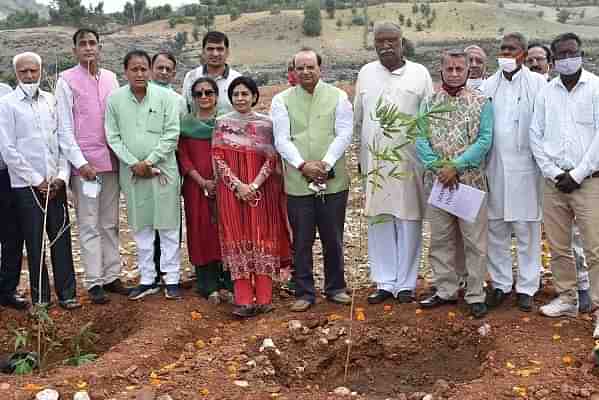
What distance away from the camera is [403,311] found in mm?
6312

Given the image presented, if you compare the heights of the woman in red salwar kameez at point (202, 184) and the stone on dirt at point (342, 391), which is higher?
the woman in red salwar kameez at point (202, 184)

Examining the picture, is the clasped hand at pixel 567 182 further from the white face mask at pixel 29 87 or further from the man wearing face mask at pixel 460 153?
the white face mask at pixel 29 87

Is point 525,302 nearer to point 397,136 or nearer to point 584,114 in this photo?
point 584,114

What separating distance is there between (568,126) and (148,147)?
11.0 ft

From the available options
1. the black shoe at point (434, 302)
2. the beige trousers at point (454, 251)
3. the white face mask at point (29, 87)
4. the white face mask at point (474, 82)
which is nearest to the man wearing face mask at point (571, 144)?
the beige trousers at point (454, 251)

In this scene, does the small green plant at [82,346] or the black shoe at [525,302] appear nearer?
the small green plant at [82,346]

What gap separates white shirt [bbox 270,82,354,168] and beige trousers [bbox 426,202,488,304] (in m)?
0.86

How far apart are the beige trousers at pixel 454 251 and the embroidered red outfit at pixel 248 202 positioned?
51.1 inches

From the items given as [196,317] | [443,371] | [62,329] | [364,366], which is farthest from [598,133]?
[62,329]

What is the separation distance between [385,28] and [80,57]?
2.57 m

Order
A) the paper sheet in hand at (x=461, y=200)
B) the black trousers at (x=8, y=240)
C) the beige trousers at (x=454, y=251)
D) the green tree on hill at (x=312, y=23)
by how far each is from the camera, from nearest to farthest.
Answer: the paper sheet in hand at (x=461, y=200) → the beige trousers at (x=454, y=251) → the black trousers at (x=8, y=240) → the green tree on hill at (x=312, y=23)

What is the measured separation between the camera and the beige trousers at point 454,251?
6016 millimetres

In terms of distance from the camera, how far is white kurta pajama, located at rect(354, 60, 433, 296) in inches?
246

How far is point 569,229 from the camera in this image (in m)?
5.84
